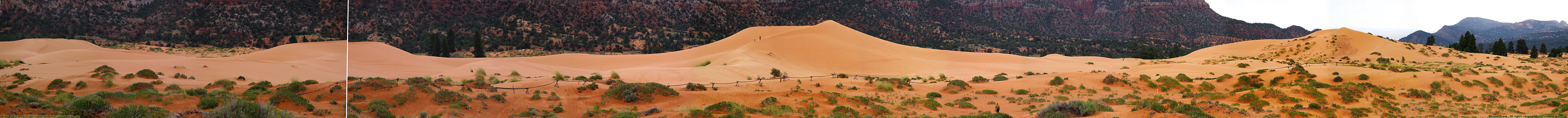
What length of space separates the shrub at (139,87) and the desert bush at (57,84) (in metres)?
0.68

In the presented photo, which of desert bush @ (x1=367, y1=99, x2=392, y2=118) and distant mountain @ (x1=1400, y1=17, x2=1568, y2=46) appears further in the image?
distant mountain @ (x1=1400, y1=17, x2=1568, y2=46)

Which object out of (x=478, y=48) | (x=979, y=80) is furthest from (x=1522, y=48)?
(x=478, y=48)

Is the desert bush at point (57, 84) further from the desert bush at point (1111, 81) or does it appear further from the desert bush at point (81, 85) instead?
the desert bush at point (1111, 81)

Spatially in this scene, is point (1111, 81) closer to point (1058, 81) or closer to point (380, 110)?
point (1058, 81)

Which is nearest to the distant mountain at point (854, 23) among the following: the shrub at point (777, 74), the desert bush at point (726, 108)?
the shrub at point (777, 74)

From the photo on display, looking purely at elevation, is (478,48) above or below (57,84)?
above

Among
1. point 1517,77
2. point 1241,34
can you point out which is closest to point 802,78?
point 1517,77

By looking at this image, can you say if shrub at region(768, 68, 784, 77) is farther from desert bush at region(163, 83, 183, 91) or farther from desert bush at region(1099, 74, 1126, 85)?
desert bush at region(163, 83, 183, 91)

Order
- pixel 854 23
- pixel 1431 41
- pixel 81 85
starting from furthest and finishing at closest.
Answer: pixel 854 23 < pixel 1431 41 < pixel 81 85

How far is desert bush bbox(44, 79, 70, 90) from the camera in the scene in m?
9.64

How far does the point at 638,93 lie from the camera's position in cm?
Result: 1505

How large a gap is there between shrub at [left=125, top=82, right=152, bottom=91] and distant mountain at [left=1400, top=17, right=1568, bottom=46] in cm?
14574

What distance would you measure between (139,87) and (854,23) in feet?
215

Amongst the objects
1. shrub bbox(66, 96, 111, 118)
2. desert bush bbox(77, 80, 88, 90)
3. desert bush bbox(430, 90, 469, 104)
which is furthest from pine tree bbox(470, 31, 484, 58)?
shrub bbox(66, 96, 111, 118)
